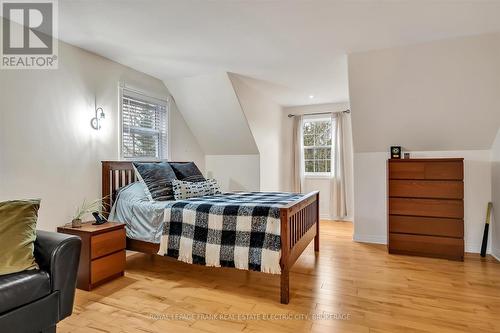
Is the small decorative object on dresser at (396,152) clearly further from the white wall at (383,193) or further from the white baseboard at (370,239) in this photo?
the white baseboard at (370,239)

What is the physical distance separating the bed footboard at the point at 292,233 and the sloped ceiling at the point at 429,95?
141 centimetres

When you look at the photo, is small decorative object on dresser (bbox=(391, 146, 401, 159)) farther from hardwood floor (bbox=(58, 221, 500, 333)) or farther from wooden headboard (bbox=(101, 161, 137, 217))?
wooden headboard (bbox=(101, 161, 137, 217))

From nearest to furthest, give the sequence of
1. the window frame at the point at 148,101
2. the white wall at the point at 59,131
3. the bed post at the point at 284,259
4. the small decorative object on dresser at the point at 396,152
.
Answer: the bed post at the point at 284,259 < the white wall at the point at 59,131 < the window frame at the point at 148,101 < the small decorative object on dresser at the point at 396,152

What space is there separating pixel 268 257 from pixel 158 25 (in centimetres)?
220

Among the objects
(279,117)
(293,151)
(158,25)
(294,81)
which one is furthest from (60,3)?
(293,151)

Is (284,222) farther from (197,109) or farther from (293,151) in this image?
(293,151)

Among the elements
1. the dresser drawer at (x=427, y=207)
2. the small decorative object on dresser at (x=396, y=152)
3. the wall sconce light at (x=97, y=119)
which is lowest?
the dresser drawer at (x=427, y=207)

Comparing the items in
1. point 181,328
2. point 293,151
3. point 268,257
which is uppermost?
point 293,151

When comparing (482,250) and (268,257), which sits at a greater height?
(268,257)

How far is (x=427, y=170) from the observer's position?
332cm

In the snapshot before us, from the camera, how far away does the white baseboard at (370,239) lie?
3.86m

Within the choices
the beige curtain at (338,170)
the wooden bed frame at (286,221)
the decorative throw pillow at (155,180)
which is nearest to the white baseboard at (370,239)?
the wooden bed frame at (286,221)

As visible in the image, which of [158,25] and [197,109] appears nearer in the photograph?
[158,25]

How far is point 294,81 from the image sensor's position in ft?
13.3
